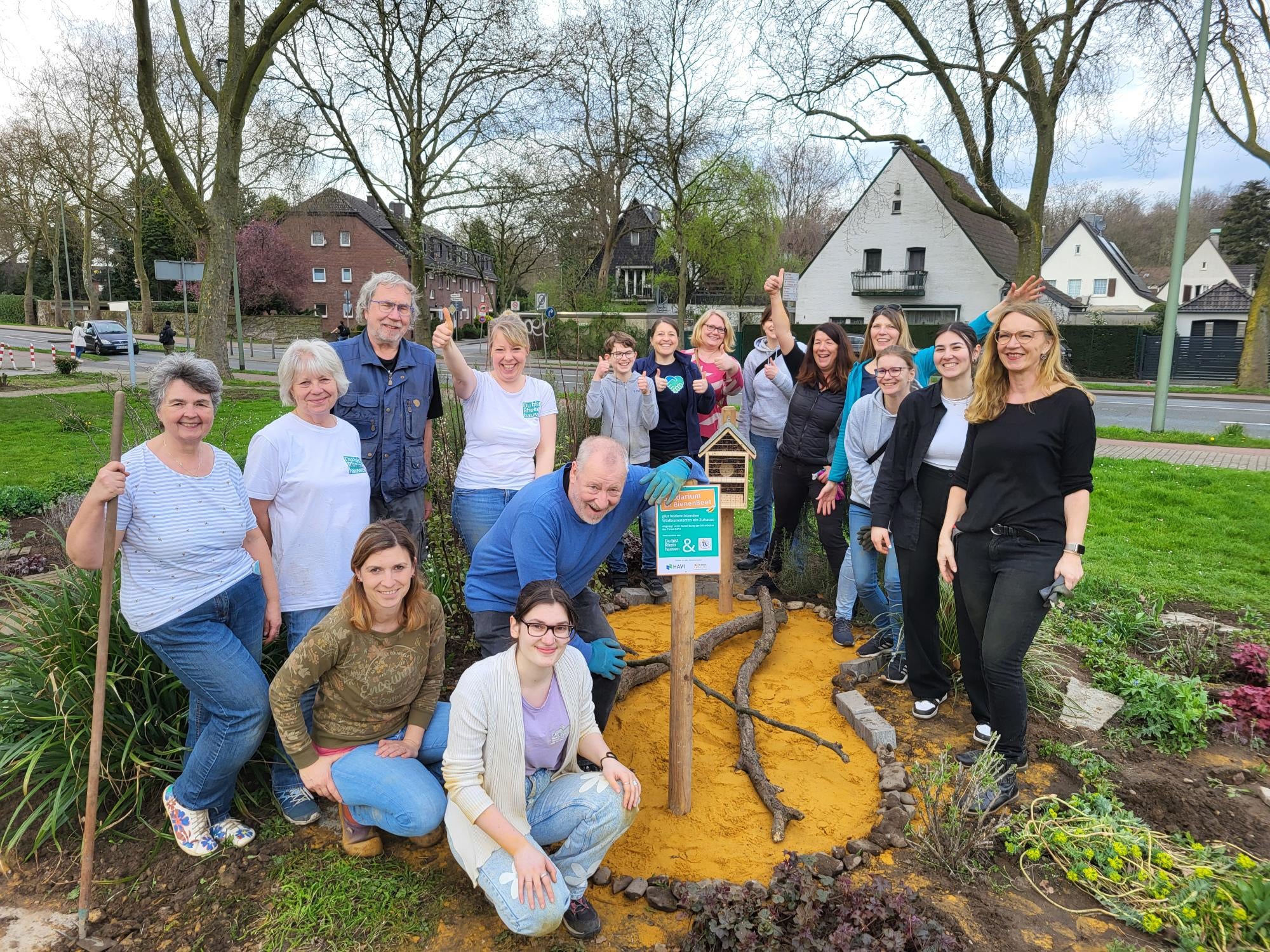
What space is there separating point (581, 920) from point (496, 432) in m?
2.31

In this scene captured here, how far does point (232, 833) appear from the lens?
112 inches

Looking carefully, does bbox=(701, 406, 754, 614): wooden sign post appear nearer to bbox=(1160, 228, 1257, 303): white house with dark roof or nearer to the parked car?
the parked car

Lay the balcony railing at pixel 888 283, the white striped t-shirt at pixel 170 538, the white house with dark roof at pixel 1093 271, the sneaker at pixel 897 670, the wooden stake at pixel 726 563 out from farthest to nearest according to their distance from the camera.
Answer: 1. the white house with dark roof at pixel 1093 271
2. the balcony railing at pixel 888 283
3. the wooden stake at pixel 726 563
4. the sneaker at pixel 897 670
5. the white striped t-shirt at pixel 170 538

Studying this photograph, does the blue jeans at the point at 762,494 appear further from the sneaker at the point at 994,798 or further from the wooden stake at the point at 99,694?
the wooden stake at the point at 99,694

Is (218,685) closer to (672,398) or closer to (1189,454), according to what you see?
(672,398)

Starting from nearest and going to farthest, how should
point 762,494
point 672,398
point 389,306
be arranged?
point 389,306, point 672,398, point 762,494

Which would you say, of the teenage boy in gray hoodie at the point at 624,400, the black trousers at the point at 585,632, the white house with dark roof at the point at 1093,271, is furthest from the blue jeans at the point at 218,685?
the white house with dark roof at the point at 1093,271

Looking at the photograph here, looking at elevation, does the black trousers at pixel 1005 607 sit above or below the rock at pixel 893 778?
above

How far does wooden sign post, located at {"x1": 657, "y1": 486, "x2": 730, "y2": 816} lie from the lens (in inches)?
124

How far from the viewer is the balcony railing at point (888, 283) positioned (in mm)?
32438

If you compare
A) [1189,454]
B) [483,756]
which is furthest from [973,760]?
[1189,454]

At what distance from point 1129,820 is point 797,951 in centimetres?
158

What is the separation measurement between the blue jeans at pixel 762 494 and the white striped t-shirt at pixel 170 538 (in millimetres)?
3494

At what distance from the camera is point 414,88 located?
19359 mm
